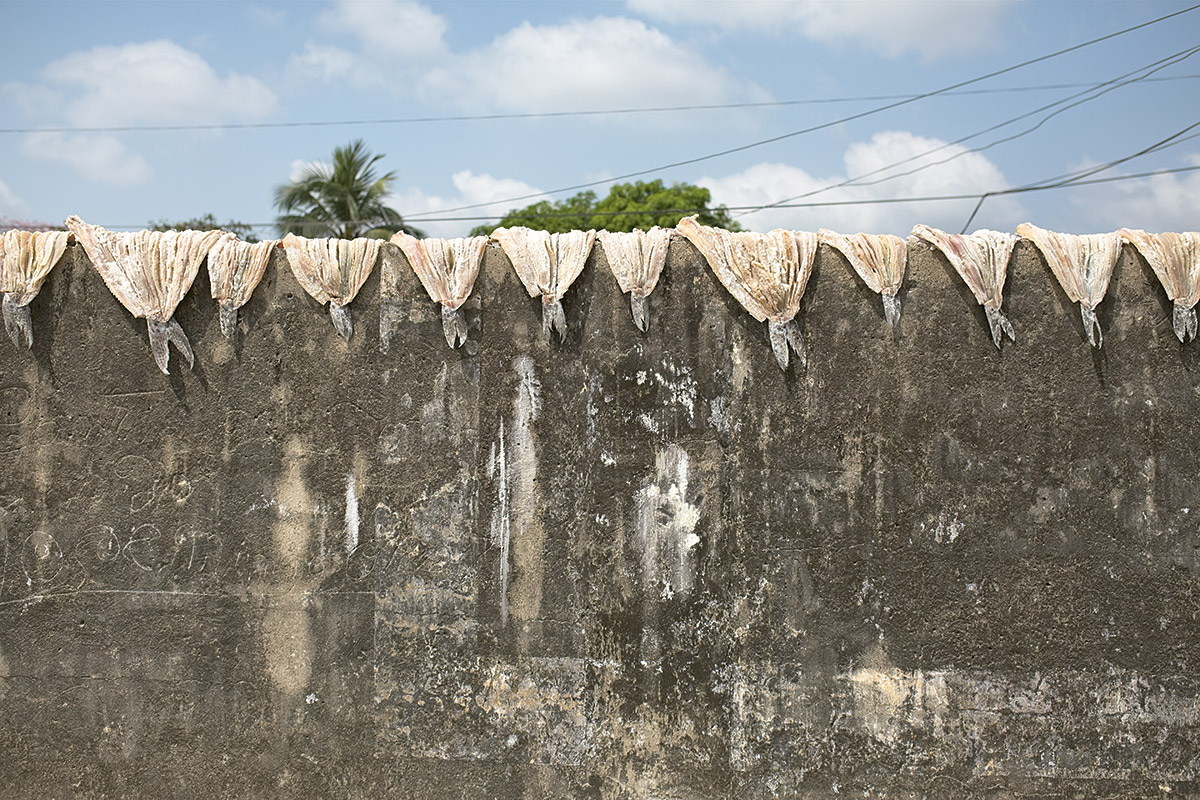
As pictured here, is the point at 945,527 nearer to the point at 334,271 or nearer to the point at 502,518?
the point at 502,518

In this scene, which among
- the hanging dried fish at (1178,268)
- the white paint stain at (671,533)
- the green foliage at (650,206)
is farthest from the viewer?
the green foliage at (650,206)

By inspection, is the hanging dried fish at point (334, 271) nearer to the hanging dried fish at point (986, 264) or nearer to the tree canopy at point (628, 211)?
the hanging dried fish at point (986, 264)

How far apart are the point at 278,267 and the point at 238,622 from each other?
1.23 meters

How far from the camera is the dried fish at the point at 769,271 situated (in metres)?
2.95

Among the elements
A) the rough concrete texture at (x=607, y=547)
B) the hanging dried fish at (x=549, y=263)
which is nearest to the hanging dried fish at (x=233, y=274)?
the rough concrete texture at (x=607, y=547)

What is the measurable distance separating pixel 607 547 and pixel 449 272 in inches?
42.0

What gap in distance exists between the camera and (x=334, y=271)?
3.01 metres

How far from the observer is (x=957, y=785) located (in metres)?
2.97

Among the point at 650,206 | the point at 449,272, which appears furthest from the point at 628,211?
the point at 449,272

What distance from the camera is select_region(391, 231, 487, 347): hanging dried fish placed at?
3.00 m

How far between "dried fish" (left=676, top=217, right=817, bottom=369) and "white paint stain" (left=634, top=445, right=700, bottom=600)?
1.64 feet

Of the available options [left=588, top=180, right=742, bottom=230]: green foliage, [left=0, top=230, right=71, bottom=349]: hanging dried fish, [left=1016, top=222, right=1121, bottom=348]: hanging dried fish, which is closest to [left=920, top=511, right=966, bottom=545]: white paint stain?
[left=1016, top=222, right=1121, bottom=348]: hanging dried fish

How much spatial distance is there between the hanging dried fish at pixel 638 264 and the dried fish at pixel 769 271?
0.12 metres

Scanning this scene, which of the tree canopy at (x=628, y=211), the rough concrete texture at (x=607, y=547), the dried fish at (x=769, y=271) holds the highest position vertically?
the tree canopy at (x=628, y=211)
